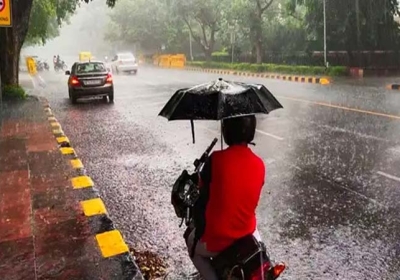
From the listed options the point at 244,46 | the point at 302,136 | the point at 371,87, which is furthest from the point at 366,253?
the point at 244,46

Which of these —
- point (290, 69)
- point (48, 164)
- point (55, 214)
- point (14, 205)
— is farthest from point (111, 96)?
point (290, 69)

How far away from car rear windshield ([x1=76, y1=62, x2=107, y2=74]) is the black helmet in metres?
15.0

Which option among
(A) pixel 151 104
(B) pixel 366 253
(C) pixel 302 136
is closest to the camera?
(B) pixel 366 253

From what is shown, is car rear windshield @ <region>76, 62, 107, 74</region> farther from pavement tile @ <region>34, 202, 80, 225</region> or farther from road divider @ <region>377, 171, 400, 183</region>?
road divider @ <region>377, 171, 400, 183</region>

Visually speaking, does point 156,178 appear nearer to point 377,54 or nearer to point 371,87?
point 371,87

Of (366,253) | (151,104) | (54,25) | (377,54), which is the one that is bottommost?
(366,253)

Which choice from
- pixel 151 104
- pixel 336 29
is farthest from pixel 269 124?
pixel 336 29

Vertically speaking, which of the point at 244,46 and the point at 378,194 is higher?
the point at 244,46

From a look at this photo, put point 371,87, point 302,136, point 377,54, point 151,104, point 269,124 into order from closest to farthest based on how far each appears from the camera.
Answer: point 302,136 → point 269,124 → point 151,104 → point 371,87 → point 377,54

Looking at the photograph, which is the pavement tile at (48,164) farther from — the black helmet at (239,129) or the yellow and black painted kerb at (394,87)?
the yellow and black painted kerb at (394,87)

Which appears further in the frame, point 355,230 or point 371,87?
point 371,87

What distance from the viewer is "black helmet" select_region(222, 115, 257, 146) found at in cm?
247

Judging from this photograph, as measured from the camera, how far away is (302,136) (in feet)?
30.0

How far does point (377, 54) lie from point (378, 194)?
2237 cm
